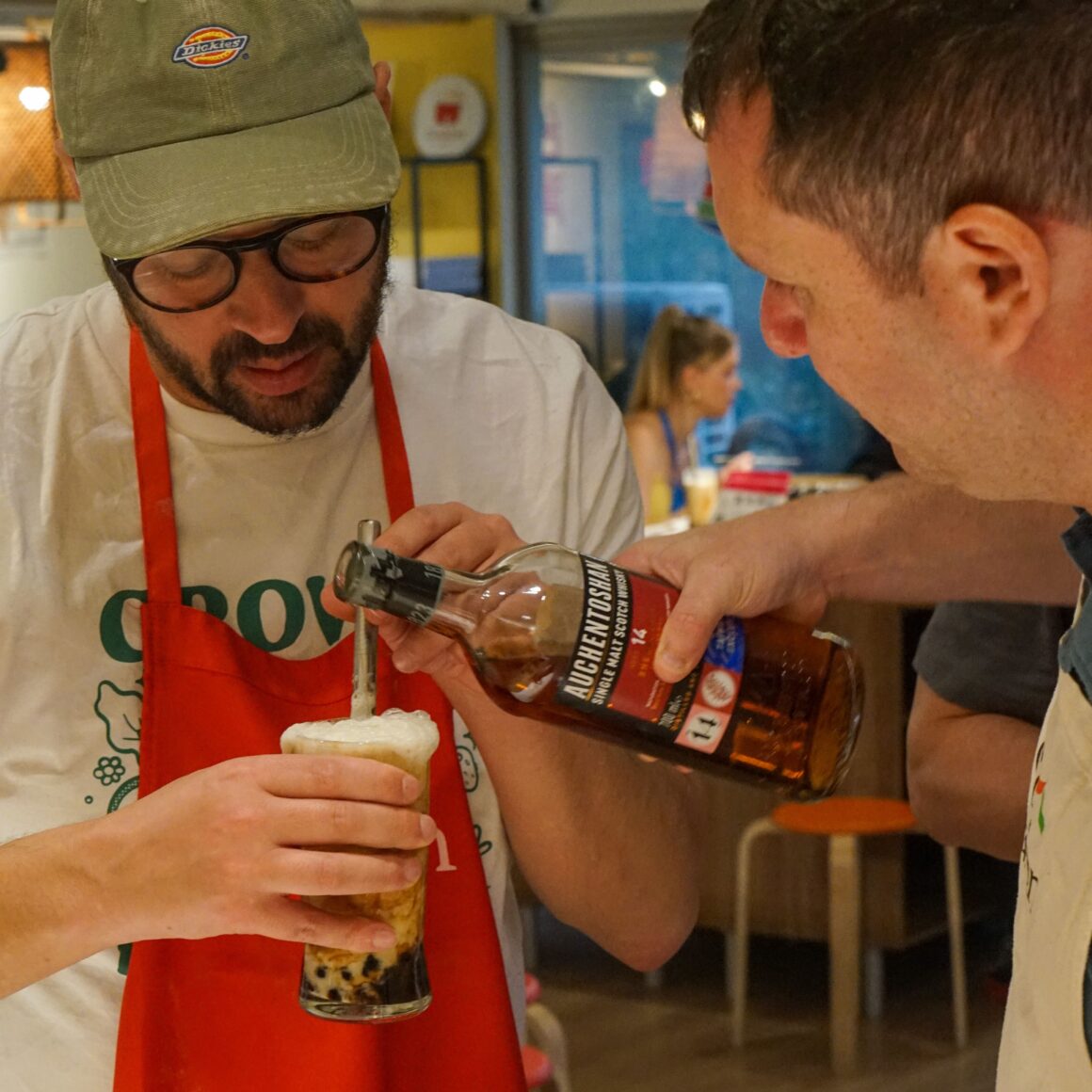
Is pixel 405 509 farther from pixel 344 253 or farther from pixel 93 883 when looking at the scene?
pixel 93 883

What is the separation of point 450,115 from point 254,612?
526cm

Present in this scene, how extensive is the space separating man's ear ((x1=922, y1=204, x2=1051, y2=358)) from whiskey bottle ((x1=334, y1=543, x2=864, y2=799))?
0.35 meters

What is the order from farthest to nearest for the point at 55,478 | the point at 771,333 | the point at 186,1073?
1. the point at 55,478
2. the point at 186,1073
3. the point at 771,333

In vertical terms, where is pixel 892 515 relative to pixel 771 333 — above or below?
below

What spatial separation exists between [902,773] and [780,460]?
7.51 feet

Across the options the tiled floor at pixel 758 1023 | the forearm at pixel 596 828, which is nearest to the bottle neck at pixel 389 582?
the forearm at pixel 596 828

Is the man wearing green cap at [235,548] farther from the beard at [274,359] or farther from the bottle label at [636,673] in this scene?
the bottle label at [636,673]

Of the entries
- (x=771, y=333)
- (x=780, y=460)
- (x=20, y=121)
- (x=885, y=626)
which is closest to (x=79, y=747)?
(x=771, y=333)

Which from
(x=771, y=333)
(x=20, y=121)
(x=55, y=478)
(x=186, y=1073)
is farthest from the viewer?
(x=20, y=121)

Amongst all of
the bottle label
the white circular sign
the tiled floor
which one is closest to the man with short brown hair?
the bottle label

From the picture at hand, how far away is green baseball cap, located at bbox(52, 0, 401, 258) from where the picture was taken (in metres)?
1.33

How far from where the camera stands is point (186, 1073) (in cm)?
137

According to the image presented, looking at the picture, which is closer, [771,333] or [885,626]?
[771,333]

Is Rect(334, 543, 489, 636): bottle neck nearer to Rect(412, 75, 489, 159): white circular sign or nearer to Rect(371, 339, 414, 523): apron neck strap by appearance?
Rect(371, 339, 414, 523): apron neck strap
